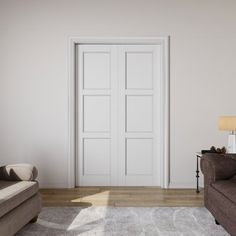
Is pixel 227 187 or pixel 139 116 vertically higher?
pixel 139 116

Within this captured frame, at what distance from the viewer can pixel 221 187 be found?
2.92 meters

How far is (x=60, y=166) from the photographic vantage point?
4.78 m

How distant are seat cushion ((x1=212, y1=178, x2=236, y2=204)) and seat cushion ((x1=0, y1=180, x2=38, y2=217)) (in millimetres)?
1781

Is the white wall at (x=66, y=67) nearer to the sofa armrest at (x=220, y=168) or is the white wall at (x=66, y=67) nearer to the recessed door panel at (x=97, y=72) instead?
the recessed door panel at (x=97, y=72)

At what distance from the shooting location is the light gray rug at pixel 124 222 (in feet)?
9.54

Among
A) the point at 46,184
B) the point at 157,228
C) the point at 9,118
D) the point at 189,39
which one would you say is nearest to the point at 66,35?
the point at 9,118

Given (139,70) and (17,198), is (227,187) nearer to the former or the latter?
(17,198)

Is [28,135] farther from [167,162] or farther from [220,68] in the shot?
[220,68]

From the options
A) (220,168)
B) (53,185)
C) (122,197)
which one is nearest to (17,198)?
(122,197)

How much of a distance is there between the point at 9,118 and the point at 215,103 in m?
3.14

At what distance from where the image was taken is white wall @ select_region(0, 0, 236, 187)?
4746mm

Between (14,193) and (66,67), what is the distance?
2.56m

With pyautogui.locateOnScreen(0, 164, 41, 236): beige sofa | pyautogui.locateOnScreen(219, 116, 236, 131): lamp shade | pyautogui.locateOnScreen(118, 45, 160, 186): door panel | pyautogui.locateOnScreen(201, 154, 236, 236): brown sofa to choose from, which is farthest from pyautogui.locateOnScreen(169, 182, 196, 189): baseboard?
pyautogui.locateOnScreen(0, 164, 41, 236): beige sofa

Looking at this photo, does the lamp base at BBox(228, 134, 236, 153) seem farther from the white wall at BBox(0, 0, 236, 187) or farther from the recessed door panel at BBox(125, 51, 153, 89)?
the recessed door panel at BBox(125, 51, 153, 89)
